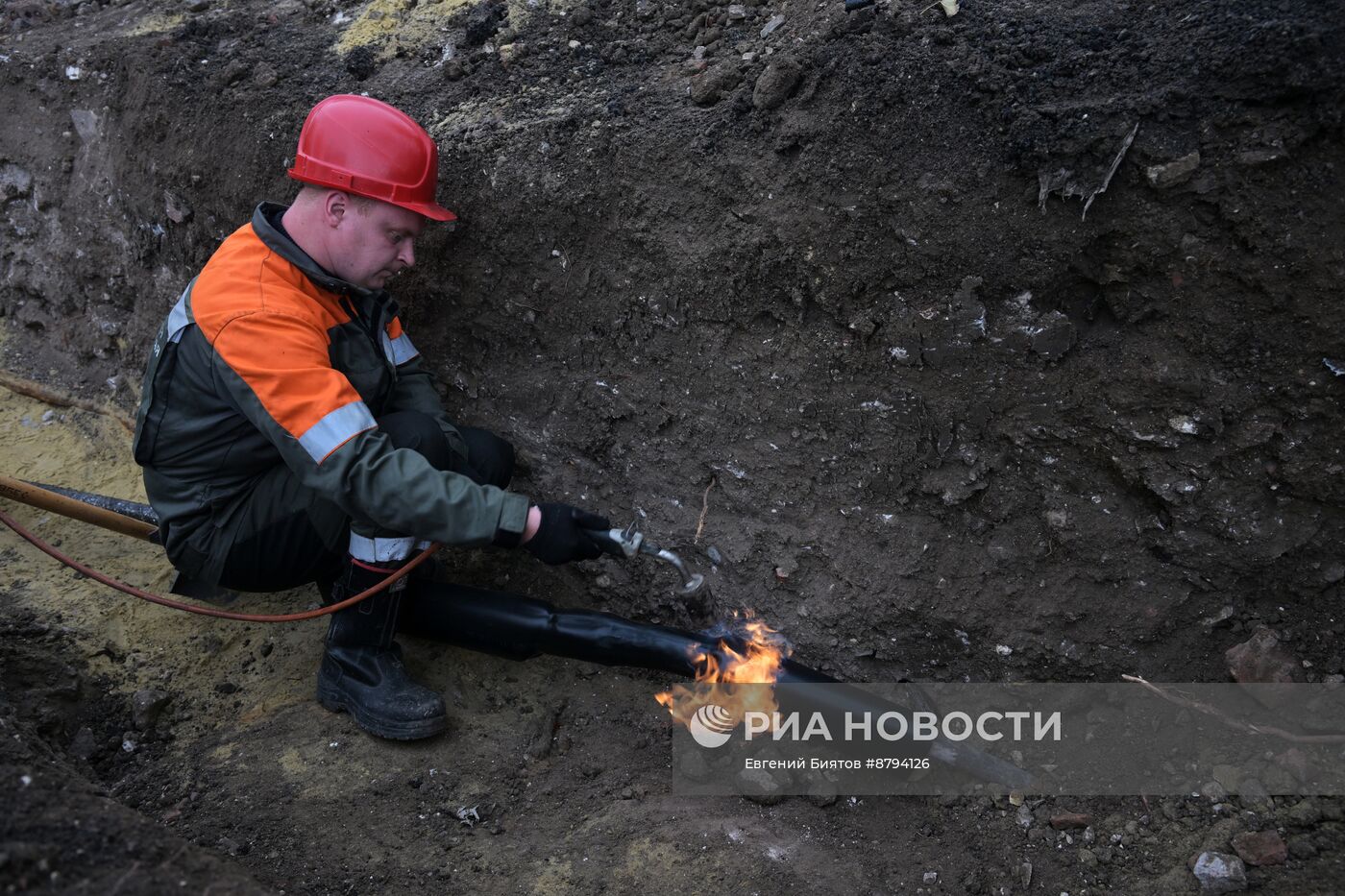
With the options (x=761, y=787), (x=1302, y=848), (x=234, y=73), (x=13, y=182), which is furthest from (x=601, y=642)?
(x=13, y=182)

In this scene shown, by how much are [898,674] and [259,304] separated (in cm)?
198

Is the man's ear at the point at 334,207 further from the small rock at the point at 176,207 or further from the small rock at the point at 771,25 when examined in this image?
the small rock at the point at 176,207

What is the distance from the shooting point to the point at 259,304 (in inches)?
97.1

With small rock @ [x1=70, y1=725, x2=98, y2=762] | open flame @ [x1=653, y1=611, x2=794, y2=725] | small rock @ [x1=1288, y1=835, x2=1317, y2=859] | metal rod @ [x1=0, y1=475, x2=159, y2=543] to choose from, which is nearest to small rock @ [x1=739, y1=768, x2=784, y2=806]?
open flame @ [x1=653, y1=611, x2=794, y2=725]

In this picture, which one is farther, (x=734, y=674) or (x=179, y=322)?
(x=734, y=674)

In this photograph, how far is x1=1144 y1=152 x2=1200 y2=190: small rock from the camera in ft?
7.60

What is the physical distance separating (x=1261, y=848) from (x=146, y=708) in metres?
2.92

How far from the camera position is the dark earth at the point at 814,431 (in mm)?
2336

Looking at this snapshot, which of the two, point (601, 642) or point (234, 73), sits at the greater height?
point (234, 73)

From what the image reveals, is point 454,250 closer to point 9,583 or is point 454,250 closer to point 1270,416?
point 9,583

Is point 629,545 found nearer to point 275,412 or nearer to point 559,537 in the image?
point 559,537

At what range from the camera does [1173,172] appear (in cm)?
233

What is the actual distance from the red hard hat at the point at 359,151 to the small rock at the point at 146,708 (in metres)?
1.58

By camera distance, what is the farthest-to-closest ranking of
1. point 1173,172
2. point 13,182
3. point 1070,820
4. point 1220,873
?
point 13,182
point 1070,820
point 1173,172
point 1220,873
